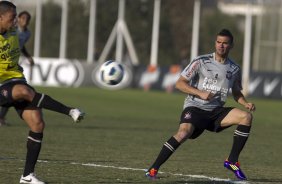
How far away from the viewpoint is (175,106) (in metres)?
35.2

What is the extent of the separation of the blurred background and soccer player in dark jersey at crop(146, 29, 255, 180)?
101 feet

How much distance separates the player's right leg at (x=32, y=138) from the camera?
11.2 m

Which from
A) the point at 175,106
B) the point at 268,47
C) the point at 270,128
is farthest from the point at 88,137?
the point at 268,47

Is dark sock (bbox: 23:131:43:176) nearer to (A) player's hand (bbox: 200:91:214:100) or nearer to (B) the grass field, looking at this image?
(B) the grass field

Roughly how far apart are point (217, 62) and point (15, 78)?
122 inches

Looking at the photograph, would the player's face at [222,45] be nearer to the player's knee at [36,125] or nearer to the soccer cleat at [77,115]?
the soccer cleat at [77,115]

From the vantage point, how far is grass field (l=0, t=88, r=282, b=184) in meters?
12.5

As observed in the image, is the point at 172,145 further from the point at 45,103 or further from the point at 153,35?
the point at 153,35

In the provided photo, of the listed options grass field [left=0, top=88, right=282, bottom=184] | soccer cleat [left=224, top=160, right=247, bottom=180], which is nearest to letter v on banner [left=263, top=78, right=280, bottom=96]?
grass field [left=0, top=88, right=282, bottom=184]

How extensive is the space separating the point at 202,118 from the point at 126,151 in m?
3.83

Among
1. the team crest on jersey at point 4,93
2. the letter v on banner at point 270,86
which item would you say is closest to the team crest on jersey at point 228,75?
the team crest on jersey at point 4,93

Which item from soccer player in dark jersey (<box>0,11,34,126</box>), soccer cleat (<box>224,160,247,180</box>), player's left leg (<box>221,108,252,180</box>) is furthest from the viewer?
soccer player in dark jersey (<box>0,11,34,126</box>)

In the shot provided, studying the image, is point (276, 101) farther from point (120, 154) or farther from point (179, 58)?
point (179, 58)

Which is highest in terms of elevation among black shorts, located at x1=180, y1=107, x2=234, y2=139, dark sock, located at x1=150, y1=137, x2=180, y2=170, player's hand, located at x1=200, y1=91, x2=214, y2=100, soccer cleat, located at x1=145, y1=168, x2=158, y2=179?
player's hand, located at x1=200, y1=91, x2=214, y2=100
